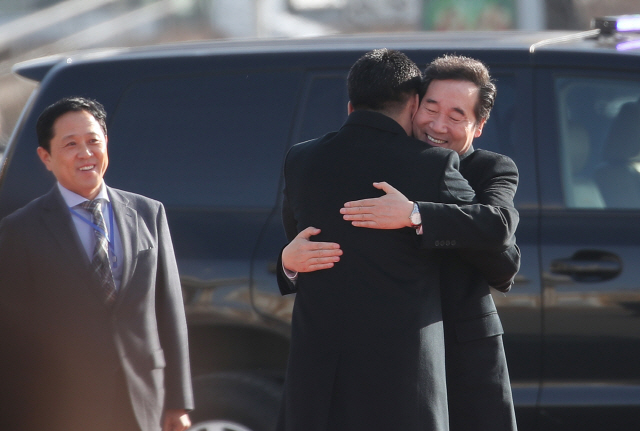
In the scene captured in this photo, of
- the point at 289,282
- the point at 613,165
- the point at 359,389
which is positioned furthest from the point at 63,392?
the point at 613,165

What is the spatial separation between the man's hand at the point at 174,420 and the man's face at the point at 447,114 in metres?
1.18

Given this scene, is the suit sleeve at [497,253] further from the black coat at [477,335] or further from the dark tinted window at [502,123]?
the dark tinted window at [502,123]

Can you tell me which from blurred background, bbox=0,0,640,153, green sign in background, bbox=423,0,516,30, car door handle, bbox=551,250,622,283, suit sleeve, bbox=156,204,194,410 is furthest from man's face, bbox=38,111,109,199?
blurred background, bbox=0,0,640,153

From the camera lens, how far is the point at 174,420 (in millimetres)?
2785

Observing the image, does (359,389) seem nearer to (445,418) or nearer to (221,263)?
(445,418)

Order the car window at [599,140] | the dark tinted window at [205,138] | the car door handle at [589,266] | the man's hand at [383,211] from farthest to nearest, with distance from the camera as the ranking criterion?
the dark tinted window at [205,138], the car window at [599,140], the car door handle at [589,266], the man's hand at [383,211]

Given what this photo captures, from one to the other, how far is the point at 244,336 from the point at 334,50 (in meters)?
1.22

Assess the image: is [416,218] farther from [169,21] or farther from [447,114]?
[169,21]

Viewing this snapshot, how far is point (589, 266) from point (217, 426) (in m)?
1.56

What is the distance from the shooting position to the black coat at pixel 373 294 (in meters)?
2.21

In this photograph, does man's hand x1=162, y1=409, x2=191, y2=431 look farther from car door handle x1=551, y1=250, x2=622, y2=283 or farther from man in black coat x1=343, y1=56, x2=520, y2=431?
car door handle x1=551, y1=250, x2=622, y2=283

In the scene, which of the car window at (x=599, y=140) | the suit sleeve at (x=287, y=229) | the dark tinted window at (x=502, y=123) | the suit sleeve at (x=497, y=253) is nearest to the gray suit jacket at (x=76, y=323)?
the suit sleeve at (x=287, y=229)

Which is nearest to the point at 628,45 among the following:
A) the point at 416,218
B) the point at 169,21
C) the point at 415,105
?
the point at 415,105

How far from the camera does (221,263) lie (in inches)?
130
